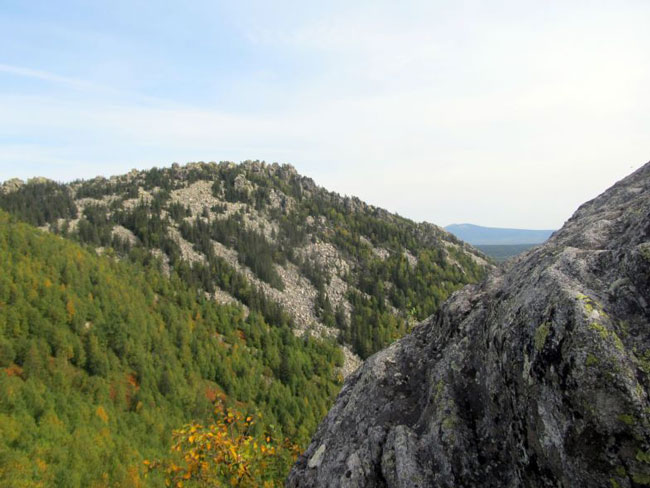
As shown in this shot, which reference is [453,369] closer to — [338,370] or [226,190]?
[338,370]

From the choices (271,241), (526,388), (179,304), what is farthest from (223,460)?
(271,241)

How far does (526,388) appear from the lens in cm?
370

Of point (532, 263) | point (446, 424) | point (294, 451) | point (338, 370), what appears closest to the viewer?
point (446, 424)

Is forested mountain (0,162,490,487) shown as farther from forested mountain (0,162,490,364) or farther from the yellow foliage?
forested mountain (0,162,490,364)

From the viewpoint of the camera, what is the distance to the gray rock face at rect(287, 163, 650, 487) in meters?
3.05

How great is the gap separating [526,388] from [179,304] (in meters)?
87.9

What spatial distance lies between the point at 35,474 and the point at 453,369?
40.5 metres

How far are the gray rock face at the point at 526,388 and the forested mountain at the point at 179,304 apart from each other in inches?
72.0

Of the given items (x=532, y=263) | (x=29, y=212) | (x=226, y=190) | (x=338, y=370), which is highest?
(x=226, y=190)

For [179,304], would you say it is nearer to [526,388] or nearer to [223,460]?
[223,460]

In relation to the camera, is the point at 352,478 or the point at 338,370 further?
the point at 338,370

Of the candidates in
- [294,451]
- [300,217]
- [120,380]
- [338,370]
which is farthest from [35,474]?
[300,217]

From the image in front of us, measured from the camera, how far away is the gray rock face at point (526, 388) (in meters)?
3.05

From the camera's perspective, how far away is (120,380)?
2185 inches
